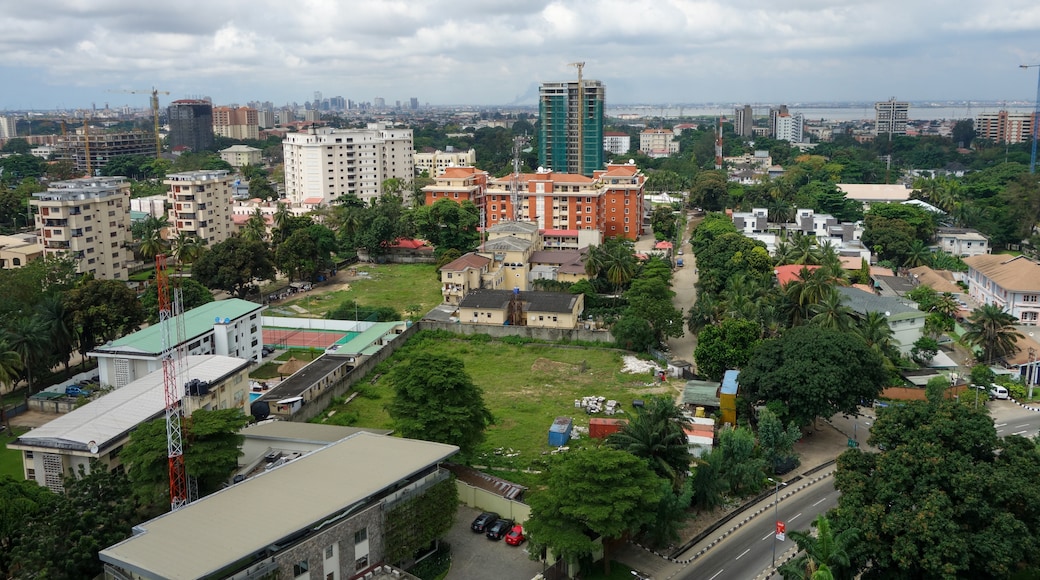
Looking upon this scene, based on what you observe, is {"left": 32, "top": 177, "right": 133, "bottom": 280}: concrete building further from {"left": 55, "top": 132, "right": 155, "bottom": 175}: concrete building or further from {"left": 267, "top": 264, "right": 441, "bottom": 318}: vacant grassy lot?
{"left": 55, "top": 132, "right": 155, "bottom": 175}: concrete building

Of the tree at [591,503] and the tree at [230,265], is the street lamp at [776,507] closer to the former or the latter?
the tree at [591,503]

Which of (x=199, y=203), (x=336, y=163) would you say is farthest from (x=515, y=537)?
(x=336, y=163)

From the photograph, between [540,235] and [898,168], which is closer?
[540,235]

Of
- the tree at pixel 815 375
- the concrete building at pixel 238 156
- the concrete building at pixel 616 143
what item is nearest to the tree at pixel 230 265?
the tree at pixel 815 375

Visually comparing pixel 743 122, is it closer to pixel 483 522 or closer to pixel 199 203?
pixel 199 203

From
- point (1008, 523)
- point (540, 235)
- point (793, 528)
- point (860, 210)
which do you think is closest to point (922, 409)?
point (1008, 523)

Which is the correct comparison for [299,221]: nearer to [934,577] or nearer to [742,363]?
[742,363]

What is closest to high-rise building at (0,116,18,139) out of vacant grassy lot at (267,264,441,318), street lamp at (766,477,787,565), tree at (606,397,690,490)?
vacant grassy lot at (267,264,441,318)
